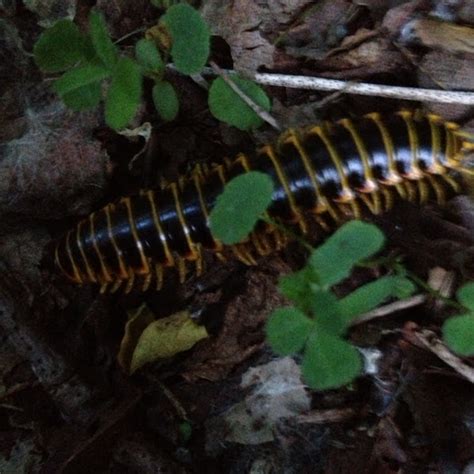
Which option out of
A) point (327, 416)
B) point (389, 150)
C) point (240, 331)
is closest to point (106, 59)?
point (389, 150)

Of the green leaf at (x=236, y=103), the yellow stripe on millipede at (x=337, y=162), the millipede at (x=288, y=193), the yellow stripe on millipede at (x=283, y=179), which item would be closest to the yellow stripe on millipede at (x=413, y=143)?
the millipede at (x=288, y=193)

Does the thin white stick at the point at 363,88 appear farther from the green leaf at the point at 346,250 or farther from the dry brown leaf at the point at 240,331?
the green leaf at the point at 346,250

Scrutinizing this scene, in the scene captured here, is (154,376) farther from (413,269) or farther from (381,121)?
(381,121)

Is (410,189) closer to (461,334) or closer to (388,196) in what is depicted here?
(388,196)

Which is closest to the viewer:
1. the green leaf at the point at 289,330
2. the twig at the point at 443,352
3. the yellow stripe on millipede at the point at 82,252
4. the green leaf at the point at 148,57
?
the green leaf at the point at 289,330

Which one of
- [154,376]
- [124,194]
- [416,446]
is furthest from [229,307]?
[416,446]
